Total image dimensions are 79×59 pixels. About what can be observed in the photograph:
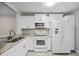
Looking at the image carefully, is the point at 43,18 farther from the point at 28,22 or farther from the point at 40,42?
the point at 40,42

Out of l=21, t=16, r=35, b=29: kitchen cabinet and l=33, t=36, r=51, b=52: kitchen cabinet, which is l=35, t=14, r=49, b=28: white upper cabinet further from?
l=33, t=36, r=51, b=52: kitchen cabinet

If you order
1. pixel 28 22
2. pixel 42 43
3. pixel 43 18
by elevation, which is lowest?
pixel 42 43

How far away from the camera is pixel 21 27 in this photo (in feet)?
15.0

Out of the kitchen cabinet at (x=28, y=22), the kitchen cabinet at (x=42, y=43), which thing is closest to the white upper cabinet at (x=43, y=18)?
the kitchen cabinet at (x=28, y=22)

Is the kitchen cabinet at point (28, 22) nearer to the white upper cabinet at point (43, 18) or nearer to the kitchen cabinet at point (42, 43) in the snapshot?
the white upper cabinet at point (43, 18)

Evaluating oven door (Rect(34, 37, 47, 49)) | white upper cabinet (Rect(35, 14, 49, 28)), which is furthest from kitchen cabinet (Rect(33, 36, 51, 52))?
white upper cabinet (Rect(35, 14, 49, 28))

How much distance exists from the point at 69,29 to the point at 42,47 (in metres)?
1.24

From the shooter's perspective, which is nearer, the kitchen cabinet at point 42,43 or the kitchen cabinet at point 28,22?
the kitchen cabinet at point 42,43

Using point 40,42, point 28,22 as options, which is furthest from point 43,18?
point 40,42

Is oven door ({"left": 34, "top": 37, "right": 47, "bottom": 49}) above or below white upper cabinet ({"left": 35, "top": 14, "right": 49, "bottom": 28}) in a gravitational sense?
below

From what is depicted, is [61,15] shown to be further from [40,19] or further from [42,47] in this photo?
[42,47]

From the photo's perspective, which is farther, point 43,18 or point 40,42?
point 43,18

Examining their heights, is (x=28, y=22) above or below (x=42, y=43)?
above

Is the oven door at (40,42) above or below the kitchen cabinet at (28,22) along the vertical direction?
below
